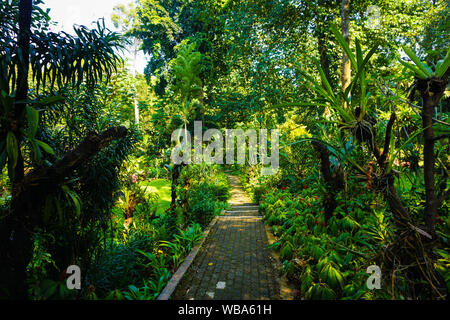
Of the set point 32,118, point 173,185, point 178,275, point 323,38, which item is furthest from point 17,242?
point 323,38

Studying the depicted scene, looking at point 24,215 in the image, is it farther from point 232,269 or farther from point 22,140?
point 232,269

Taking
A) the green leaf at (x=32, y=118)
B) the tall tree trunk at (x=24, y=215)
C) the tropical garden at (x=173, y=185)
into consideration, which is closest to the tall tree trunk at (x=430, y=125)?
the tropical garden at (x=173, y=185)

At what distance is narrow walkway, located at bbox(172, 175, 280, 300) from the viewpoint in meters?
3.16

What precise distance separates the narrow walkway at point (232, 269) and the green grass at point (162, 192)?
2.93 m

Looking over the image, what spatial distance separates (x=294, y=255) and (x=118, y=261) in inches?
111

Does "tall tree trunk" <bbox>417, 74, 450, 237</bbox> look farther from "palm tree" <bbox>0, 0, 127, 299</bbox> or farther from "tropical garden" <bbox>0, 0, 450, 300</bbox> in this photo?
"palm tree" <bbox>0, 0, 127, 299</bbox>

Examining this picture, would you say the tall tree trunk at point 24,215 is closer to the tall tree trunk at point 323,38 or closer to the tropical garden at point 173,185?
the tropical garden at point 173,185

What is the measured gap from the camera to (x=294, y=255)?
3.68 m

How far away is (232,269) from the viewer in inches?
152

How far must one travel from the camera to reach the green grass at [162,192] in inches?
329

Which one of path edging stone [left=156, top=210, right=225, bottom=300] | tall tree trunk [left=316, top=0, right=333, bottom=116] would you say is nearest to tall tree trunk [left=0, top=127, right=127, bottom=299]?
path edging stone [left=156, top=210, right=225, bottom=300]

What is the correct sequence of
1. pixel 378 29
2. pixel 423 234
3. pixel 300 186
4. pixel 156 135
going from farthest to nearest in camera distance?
1. pixel 156 135
2. pixel 378 29
3. pixel 300 186
4. pixel 423 234

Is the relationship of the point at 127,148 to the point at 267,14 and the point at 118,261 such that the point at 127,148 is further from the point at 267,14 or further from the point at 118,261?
the point at 267,14

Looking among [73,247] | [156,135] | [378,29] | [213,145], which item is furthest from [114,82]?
[213,145]
